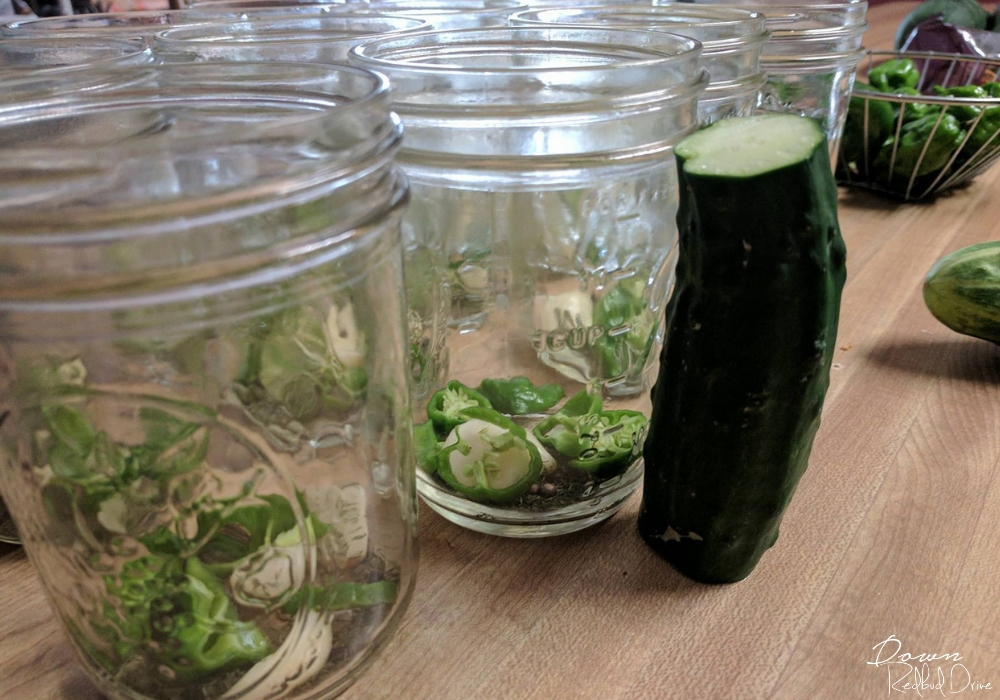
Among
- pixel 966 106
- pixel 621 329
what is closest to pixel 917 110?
pixel 966 106

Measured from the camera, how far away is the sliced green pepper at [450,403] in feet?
1.78

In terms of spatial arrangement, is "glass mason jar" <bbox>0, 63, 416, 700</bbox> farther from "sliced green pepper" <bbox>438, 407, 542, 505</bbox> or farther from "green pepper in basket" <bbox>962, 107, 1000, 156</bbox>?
"green pepper in basket" <bbox>962, 107, 1000, 156</bbox>

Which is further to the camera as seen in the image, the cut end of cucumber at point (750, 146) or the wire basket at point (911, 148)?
the wire basket at point (911, 148)

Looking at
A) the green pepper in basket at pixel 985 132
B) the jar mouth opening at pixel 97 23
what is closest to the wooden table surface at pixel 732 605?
the jar mouth opening at pixel 97 23

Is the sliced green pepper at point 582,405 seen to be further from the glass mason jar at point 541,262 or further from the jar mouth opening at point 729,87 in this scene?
the jar mouth opening at point 729,87

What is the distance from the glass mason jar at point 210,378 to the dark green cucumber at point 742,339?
0.55 feet

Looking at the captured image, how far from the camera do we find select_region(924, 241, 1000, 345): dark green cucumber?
0.74 metres

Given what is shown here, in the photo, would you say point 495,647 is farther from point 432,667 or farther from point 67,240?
point 67,240

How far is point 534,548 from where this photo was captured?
1.80 ft

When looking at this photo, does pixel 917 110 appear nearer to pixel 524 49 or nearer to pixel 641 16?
pixel 641 16

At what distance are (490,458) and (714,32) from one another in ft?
1.40

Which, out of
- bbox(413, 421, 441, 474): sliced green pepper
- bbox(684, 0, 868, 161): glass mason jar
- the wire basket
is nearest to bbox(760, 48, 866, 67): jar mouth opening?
bbox(684, 0, 868, 161): glass mason jar

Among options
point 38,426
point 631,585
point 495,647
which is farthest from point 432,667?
point 38,426

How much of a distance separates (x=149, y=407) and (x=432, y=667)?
230mm
